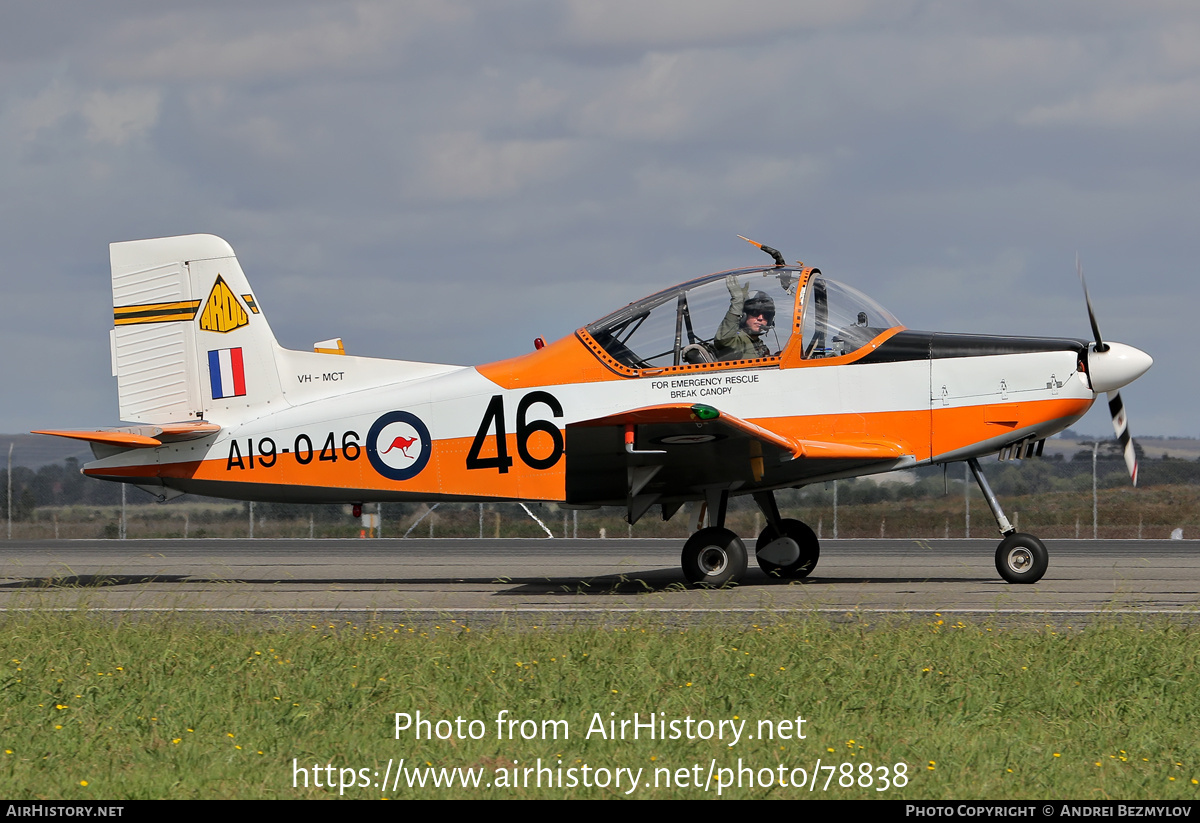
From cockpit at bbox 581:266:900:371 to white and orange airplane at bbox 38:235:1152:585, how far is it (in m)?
0.02

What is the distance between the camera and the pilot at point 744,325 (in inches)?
474

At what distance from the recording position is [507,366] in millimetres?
12898

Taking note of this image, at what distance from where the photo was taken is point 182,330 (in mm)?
13953

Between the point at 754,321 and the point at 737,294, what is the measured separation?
337 millimetres

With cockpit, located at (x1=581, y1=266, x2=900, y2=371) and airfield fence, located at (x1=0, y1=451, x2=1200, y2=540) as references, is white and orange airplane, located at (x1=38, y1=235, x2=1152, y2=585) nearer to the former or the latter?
cockpit, located at (x1=581, y1=266, x2=900, y2=371)

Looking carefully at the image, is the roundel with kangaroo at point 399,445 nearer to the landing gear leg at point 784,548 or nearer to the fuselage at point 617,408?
the fuselage at point 617,408

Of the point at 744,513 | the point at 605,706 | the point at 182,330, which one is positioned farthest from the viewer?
the point at 744,513

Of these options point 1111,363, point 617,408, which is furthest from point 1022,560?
point 617,408

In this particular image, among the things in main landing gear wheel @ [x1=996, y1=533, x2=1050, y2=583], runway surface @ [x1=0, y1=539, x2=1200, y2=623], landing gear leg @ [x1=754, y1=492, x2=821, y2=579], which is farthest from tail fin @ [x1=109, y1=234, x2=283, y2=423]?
main landing gear wheel @ [x1=996, y1=533, x2=1050, y2=583]

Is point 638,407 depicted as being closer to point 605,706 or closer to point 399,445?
point 399,445

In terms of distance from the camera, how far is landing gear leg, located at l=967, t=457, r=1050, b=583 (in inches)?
468

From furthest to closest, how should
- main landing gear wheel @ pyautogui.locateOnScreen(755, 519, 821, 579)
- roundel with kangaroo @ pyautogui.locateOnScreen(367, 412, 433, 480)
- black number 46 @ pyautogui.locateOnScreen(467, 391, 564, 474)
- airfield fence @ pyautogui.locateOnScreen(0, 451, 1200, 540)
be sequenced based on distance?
1. airfield fence @ pyautogui.locateOnScreen(0, 451, 1200, 540)
2. main landing gear wheel @ pyautogui.locateOnScreen(755, 519, 821, 579)
3. roundel with kangaroo @ pyautogui.locateOnScreen(367, 412, 433, 480)
4. black number 46 @ pyautogui.locateOnScreen(467, 391, 564, 474)

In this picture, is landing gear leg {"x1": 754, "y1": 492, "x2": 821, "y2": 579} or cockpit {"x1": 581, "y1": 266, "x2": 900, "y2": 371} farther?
landing gear leg {"x1": 754, "y1": 492, "x2": 821, "y2": 579}
